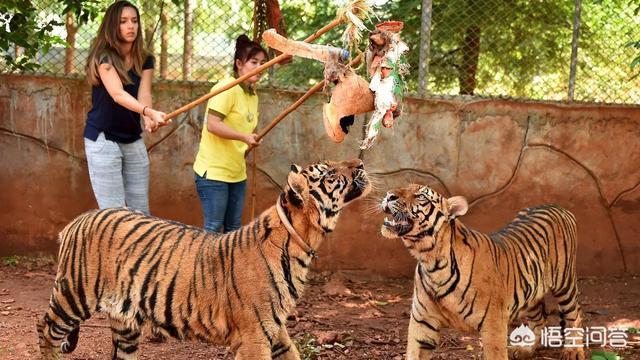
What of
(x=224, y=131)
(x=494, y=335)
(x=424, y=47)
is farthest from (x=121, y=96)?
(x=424, y=47)

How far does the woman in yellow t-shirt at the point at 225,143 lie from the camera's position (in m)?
5.94

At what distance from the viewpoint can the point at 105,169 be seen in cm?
573

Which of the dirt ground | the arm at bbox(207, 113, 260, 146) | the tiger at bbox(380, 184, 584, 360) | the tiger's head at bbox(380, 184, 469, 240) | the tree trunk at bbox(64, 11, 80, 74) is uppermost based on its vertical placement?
the tree trunk at bbox(64, 11, 80, 74)

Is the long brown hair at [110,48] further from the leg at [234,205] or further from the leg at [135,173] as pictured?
the leg at [234,205]

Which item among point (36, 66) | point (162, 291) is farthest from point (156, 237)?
point (36, 66)

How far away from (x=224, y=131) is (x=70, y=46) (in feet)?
8.43

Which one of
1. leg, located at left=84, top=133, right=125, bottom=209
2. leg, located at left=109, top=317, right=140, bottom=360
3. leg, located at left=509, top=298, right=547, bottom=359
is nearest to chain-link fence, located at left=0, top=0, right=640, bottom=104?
leg, located at left=84, top=133, right=125, bottom=209

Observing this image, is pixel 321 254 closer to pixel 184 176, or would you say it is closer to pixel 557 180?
pixel 184 176

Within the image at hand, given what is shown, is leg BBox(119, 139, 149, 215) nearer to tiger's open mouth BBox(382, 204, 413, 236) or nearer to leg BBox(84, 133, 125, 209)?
leg BBox(84, 133, 125, 209)

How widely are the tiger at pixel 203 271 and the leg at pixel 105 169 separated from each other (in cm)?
71

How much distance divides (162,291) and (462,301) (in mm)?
1694

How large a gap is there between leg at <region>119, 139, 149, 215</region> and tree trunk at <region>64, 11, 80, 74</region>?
6.55 feet

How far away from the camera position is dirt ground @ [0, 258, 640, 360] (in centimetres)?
574

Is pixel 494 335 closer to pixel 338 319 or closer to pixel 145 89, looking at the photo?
pixel 338 319
